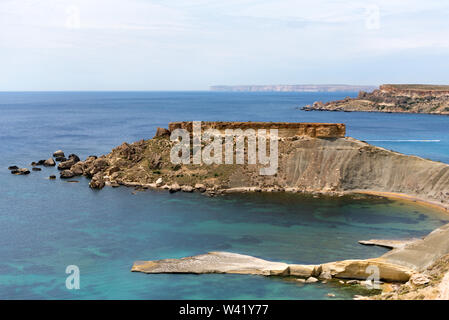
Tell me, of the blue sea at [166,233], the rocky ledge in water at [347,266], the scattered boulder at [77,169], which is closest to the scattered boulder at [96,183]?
the blue sea at [166,233]

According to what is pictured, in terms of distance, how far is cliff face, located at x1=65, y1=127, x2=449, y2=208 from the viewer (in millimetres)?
62500

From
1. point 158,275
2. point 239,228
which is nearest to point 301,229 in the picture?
point 239,228

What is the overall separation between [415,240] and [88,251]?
30.3 metres

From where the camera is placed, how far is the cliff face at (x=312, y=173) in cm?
6250

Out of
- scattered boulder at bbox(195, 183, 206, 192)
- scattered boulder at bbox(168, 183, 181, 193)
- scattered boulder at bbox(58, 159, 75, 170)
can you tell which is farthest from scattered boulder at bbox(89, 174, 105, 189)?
scattered boulder at bbox(195, 183, 206, 192)

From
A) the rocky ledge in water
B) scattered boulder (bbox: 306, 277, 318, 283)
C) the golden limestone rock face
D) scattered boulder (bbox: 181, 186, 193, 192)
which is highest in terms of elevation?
the golden limestone rock face

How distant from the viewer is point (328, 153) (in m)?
67.5

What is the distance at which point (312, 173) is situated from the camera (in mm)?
65938

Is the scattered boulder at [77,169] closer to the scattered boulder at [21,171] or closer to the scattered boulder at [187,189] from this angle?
the scattered boulder at [21,171]

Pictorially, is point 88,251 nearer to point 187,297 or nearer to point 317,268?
point 187,297

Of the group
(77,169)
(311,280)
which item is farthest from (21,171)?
(311,280)

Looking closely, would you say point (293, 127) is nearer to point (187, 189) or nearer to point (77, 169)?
point (187, 189)

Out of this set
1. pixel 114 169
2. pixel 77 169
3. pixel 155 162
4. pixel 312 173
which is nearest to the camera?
pixel 312 173

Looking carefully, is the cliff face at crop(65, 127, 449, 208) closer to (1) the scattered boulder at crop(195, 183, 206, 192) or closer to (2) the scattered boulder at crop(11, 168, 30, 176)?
(1) the scattered boulder at crop(195, 183, 206, 192)
